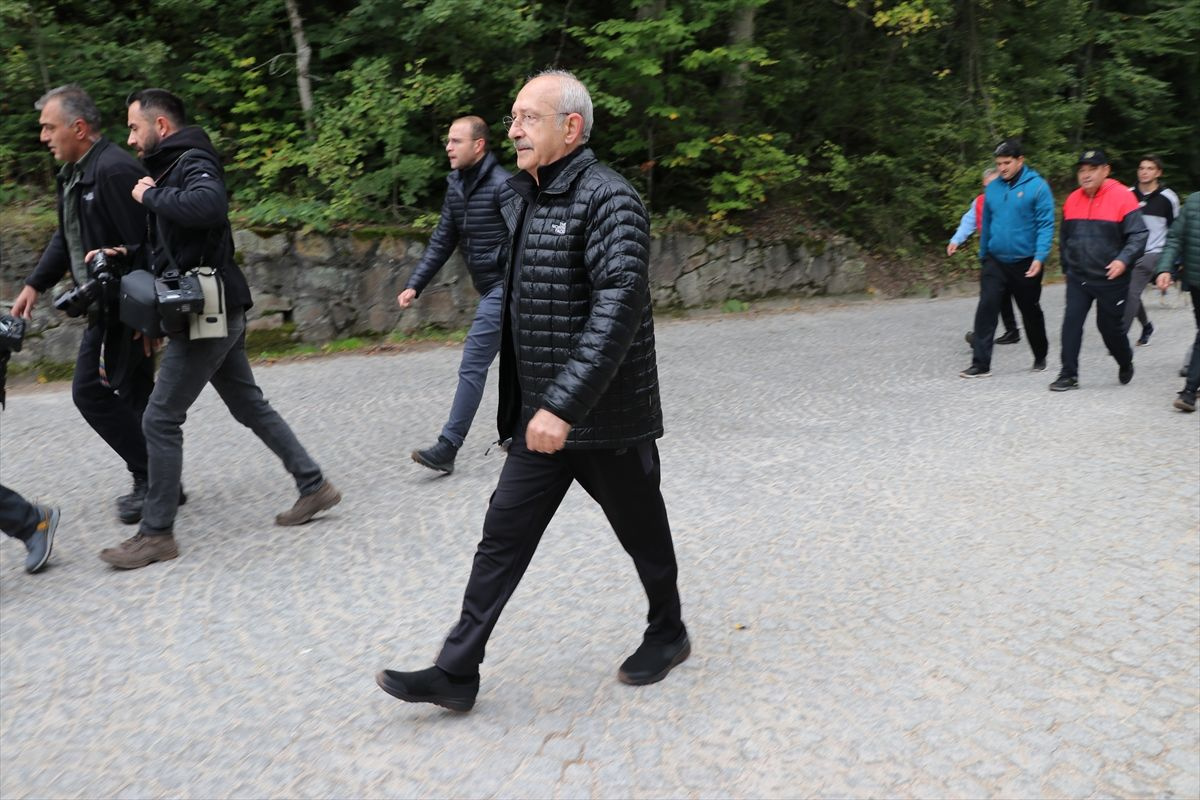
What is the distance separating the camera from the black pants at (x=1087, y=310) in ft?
27.1

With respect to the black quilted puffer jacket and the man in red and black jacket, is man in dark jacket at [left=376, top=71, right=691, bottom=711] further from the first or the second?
the man in red and black jacket

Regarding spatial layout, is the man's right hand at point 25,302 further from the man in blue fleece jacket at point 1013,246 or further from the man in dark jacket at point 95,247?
the man in blue fleece jacket at point 1013,246

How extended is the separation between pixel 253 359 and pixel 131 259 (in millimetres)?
5775

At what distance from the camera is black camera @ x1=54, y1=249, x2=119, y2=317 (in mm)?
4875

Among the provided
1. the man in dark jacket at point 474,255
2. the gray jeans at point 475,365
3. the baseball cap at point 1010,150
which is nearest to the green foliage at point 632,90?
the baseball cap at point 1010,150

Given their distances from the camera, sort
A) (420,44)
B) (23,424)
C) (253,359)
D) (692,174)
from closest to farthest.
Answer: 1. (23,424)
2. (253,359)
3. (420,44)
4. (692,174)

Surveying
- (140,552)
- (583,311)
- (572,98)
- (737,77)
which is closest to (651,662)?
(583,311)

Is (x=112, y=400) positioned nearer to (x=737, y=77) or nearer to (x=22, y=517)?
(x=22, y=517)

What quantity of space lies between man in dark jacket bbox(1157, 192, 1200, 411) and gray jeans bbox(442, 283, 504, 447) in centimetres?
487

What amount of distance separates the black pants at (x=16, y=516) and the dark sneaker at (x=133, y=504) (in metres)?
0.70

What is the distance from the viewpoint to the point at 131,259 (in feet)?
16.6

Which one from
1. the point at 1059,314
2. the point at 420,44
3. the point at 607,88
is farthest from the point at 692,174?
the point at 1059,314

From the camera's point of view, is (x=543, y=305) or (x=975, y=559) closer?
(x=543, y=305)

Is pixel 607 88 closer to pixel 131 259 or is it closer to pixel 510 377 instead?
pixel 131 259
